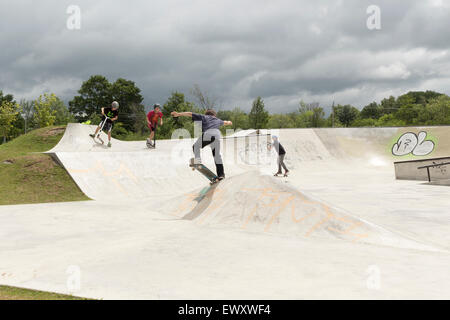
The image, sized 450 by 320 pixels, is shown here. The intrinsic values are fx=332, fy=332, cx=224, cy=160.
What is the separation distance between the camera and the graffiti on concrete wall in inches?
1065

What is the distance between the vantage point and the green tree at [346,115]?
92.5 meters

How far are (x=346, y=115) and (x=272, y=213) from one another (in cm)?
9294

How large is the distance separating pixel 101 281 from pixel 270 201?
14.4ft

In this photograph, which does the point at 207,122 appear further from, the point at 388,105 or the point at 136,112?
the point at 388,105

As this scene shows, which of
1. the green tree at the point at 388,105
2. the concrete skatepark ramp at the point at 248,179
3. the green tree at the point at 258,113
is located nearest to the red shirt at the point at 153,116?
the concrete skatepark ramp at the point at 248,179

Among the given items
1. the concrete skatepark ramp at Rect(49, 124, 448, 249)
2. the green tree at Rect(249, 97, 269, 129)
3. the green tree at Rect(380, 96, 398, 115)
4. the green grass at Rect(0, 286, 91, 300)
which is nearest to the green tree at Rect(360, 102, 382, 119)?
the green tree at Rect(380, 96, 398, 115)

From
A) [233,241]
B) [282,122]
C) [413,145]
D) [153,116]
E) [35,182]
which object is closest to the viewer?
[233,241]

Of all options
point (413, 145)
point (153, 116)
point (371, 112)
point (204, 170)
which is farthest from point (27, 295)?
point (371, 112)

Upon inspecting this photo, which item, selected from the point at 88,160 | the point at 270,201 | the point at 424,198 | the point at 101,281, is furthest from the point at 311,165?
the point at 101,281

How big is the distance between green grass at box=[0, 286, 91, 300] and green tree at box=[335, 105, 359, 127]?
9629cm

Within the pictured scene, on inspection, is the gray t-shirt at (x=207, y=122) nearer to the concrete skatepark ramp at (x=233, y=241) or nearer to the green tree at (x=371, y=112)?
the concrete skatepark ramp at (x=233, y=241)

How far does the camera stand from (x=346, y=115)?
92812 millimetres

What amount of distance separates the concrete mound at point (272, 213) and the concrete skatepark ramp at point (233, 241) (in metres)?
0.03

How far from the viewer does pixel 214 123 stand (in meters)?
8.73
